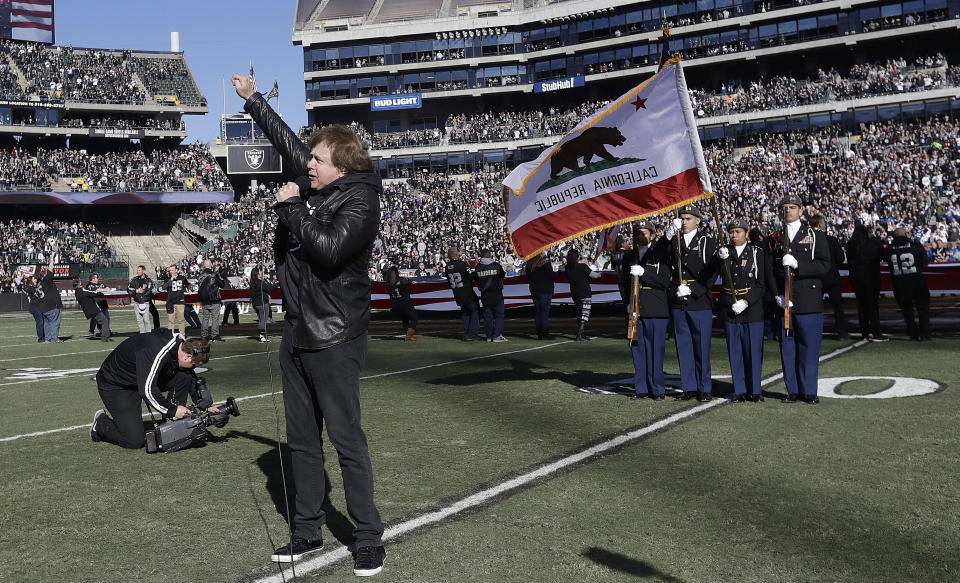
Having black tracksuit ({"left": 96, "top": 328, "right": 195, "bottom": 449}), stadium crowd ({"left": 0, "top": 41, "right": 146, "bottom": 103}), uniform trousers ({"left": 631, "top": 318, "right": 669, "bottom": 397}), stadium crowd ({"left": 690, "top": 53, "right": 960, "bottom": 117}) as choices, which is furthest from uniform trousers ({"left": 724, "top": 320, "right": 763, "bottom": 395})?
stadium crowd ({"left": 0, "top": 41, "right": 146, "bottom": 103})

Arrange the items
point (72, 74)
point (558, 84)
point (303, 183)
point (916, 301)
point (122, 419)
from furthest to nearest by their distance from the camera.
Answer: point (72, 74), point (558, 84), point (916, 301), point (122, 419), point (303, 183)

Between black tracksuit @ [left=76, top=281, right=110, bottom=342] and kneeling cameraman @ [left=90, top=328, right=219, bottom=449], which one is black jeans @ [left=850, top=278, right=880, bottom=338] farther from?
black tracksuit @ [left=76, top=281, right=110, bottom=342]

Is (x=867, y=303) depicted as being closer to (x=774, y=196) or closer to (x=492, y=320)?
(x=492, y=320)

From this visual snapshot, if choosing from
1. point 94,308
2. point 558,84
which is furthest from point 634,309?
point 558,84

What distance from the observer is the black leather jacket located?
4273 millimetres

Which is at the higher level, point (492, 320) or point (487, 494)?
point (492, 320)

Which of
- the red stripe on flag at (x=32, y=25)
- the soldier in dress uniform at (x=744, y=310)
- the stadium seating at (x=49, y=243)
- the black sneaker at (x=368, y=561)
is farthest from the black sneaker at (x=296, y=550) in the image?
the red stripe on flag at (x=32, y=25)

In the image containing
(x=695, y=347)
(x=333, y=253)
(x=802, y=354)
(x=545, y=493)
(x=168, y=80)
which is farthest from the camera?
(x=168, y=80)

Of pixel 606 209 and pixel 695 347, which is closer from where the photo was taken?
pixel 606 209

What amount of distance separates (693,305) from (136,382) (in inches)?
223

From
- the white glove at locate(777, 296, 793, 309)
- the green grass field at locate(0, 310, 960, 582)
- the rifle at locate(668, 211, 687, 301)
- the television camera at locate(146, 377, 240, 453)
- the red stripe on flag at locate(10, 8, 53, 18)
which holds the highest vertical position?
the red stripe on flag at locate(10, 8, 53, 18)

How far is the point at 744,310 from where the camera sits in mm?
9273

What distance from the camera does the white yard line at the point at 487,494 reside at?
4559mm

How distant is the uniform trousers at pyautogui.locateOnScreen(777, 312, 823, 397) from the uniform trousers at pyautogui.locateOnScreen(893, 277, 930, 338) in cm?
620
